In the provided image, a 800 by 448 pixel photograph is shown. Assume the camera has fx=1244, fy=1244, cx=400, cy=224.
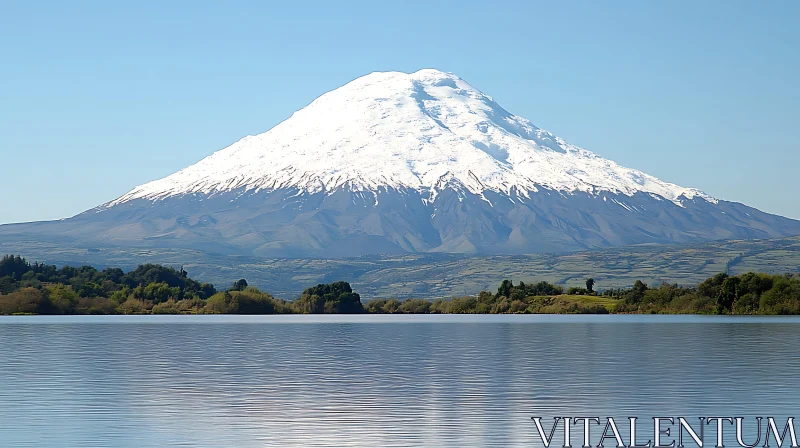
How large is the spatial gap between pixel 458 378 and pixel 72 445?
81.6 feet

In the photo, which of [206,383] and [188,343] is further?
[188,343]

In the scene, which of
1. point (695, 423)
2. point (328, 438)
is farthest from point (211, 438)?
point (695, 423)

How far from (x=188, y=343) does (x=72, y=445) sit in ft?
202

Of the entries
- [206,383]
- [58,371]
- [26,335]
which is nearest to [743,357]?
[206,383]

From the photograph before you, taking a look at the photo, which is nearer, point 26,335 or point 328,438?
point 328,438

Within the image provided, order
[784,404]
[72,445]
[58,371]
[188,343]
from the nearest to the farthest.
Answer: [72,445] → [784,404] → [58,371] → [188,343]

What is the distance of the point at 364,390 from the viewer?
5003cm

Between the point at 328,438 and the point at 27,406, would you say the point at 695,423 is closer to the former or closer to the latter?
the point at 328,438

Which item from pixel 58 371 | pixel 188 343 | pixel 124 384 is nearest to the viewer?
pixel 124 384

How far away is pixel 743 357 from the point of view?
230 feet

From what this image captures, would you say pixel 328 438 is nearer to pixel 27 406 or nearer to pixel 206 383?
pixel 27 406

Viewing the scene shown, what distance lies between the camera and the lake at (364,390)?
37000 millimetres

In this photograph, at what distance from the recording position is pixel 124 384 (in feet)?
177

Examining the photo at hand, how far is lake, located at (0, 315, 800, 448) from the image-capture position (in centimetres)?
3700
